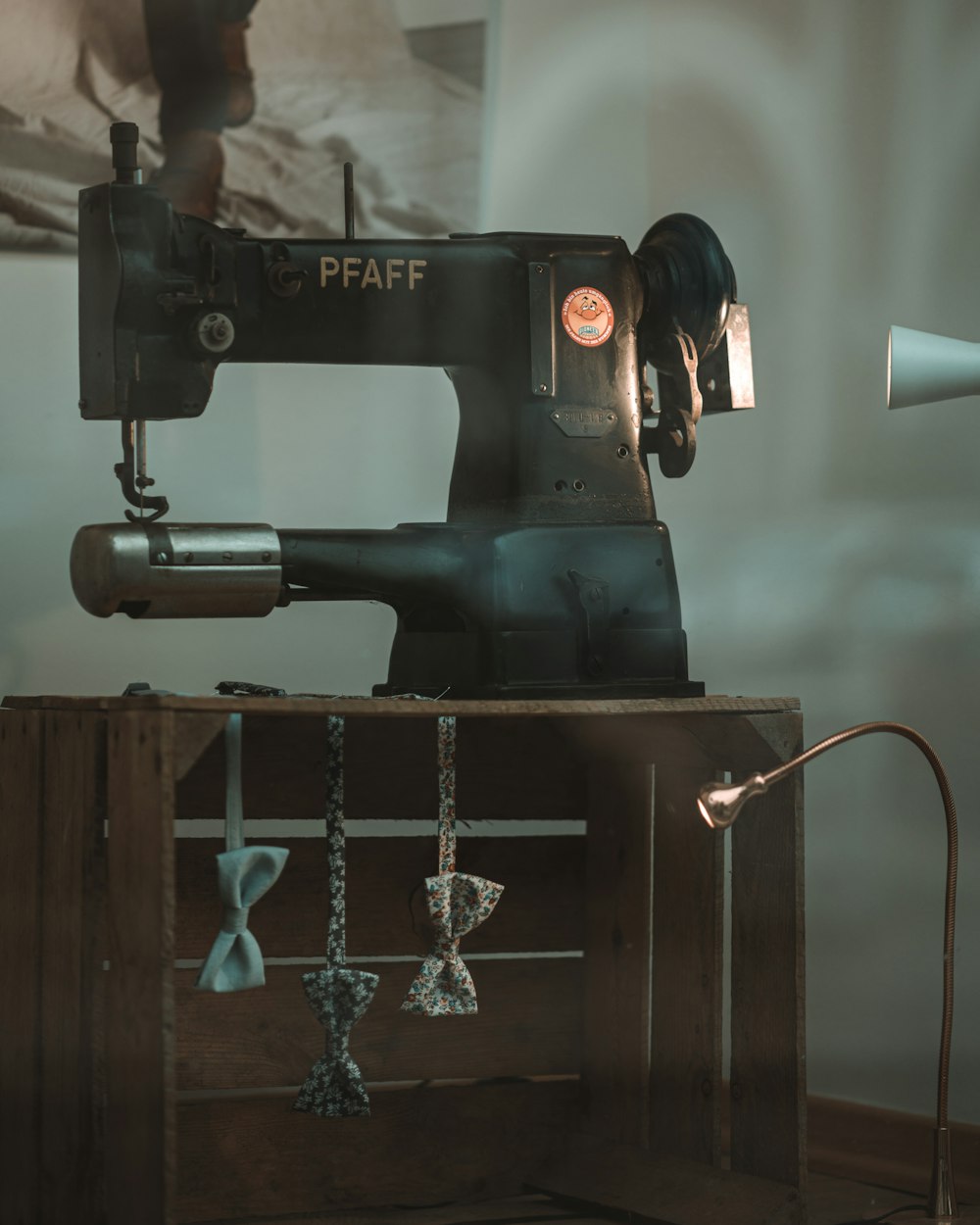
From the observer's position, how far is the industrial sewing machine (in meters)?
1.77

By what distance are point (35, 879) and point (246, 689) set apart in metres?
0.29

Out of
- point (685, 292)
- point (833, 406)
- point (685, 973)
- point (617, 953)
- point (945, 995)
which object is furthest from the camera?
point (833, 406)

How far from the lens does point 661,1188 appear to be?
2098 mm

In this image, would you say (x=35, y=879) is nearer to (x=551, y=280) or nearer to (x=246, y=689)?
(x=246, y=689)

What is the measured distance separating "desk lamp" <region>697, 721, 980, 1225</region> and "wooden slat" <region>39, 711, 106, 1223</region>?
1.94 ft

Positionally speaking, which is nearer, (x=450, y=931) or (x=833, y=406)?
(x=450, y=931)

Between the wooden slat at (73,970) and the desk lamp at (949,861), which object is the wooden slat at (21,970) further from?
the desk lamp at (949,861)

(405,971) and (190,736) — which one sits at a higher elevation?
(190,736)

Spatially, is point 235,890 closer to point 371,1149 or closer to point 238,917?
point 238,917

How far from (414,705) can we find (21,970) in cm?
50

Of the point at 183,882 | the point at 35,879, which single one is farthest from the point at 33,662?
the point at 35,879

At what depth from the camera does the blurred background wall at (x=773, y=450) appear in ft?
7.66

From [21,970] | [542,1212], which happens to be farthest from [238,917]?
[542,1212]

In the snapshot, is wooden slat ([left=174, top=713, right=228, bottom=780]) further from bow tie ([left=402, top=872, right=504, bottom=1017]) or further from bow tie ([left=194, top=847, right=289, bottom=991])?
bow tie ([left=402, top=872, right=504, bottom=1017])
